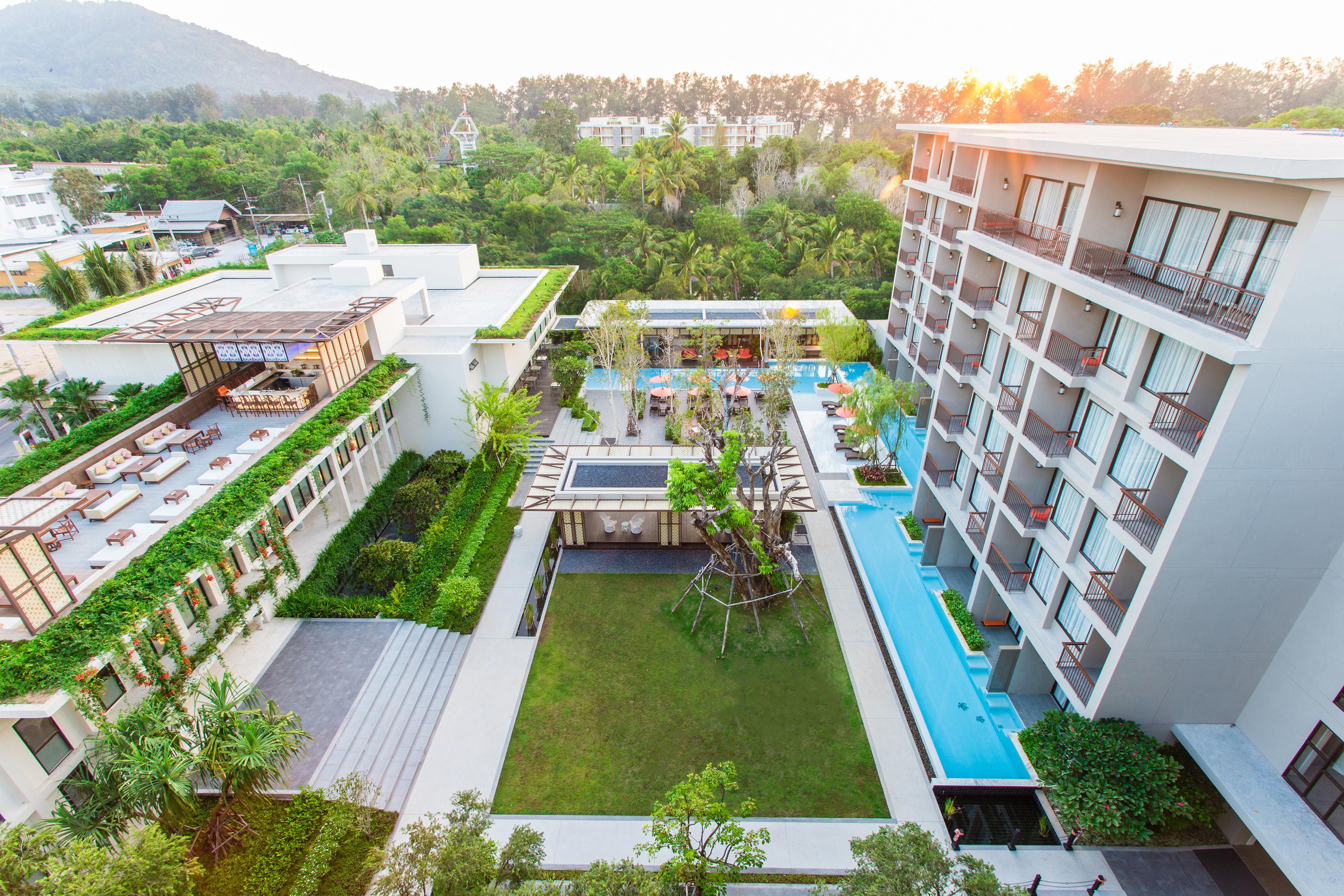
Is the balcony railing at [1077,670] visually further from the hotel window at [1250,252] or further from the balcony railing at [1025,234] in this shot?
the balcony railing at [1025,234]

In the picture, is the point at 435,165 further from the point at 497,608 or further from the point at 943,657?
the point at 943,657

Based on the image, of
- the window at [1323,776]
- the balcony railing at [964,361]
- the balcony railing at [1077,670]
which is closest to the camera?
the window at [1323,776]

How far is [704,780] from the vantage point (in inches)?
521

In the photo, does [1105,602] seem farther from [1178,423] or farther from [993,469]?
[993,469]

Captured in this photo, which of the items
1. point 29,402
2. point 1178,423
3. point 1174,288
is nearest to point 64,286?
point 29,402

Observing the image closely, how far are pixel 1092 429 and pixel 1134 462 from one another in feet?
6.39

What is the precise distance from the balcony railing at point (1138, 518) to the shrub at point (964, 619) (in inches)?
301

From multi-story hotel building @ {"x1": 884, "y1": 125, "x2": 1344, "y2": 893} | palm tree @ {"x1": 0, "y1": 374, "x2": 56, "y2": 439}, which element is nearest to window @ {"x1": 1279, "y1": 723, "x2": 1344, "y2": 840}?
multi-story hotel building @ {"x1": 884, "y1": 125, "x2": 1344, "y2": 893}

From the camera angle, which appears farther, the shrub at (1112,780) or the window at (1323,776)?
the shrub at (1112,780)

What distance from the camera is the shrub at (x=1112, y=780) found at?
15039 mm

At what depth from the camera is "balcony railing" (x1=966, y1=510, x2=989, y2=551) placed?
2144 cm

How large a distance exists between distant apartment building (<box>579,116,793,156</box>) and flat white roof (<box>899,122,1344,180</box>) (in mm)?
95015

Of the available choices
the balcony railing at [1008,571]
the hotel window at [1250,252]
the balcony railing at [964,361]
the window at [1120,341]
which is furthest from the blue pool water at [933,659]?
the hotel window at [1250,252]

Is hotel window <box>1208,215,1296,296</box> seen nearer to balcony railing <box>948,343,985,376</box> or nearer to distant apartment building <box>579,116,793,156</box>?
balcony railing <box>948,343,985,376</box>
